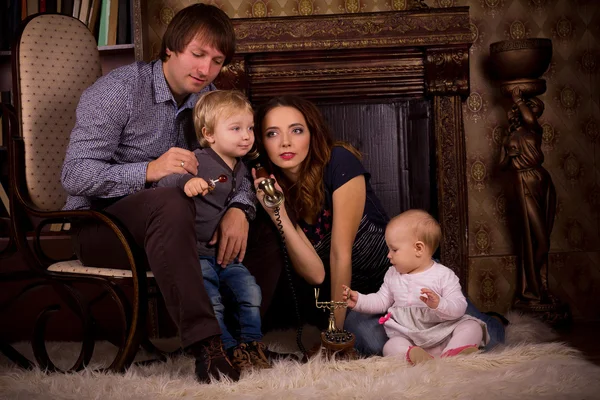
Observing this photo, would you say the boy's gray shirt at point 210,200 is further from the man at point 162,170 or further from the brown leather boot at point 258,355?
the brown leather boot at point 258,355

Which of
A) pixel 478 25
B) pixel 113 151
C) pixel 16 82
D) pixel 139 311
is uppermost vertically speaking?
pixel 478 25

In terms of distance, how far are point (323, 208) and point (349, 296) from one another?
0.45m

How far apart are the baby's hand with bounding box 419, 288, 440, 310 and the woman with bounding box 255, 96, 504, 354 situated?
324 mm

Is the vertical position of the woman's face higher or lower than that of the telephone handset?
higher

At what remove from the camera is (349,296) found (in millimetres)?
2658

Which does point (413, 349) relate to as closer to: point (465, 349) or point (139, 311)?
point (465, 349)

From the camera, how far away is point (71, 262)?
107 inches

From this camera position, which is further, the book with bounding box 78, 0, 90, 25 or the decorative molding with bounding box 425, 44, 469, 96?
the book with bounding box 78, 0, 90, 25

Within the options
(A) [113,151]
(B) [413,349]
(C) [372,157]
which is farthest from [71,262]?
(C) [372,157]

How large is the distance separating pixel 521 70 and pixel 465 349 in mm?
1642

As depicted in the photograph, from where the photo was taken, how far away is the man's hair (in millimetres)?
2693

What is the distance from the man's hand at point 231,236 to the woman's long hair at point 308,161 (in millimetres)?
295

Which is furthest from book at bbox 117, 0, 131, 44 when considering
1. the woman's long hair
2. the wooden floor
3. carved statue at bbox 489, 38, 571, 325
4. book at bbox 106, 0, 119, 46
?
the wooden floor

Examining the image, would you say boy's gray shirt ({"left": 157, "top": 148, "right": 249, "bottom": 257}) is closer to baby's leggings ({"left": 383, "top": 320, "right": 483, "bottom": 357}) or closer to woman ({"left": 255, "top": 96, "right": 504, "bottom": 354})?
woman ({"left": 255, "top": 96, "right": 504, "bottom": 354})
